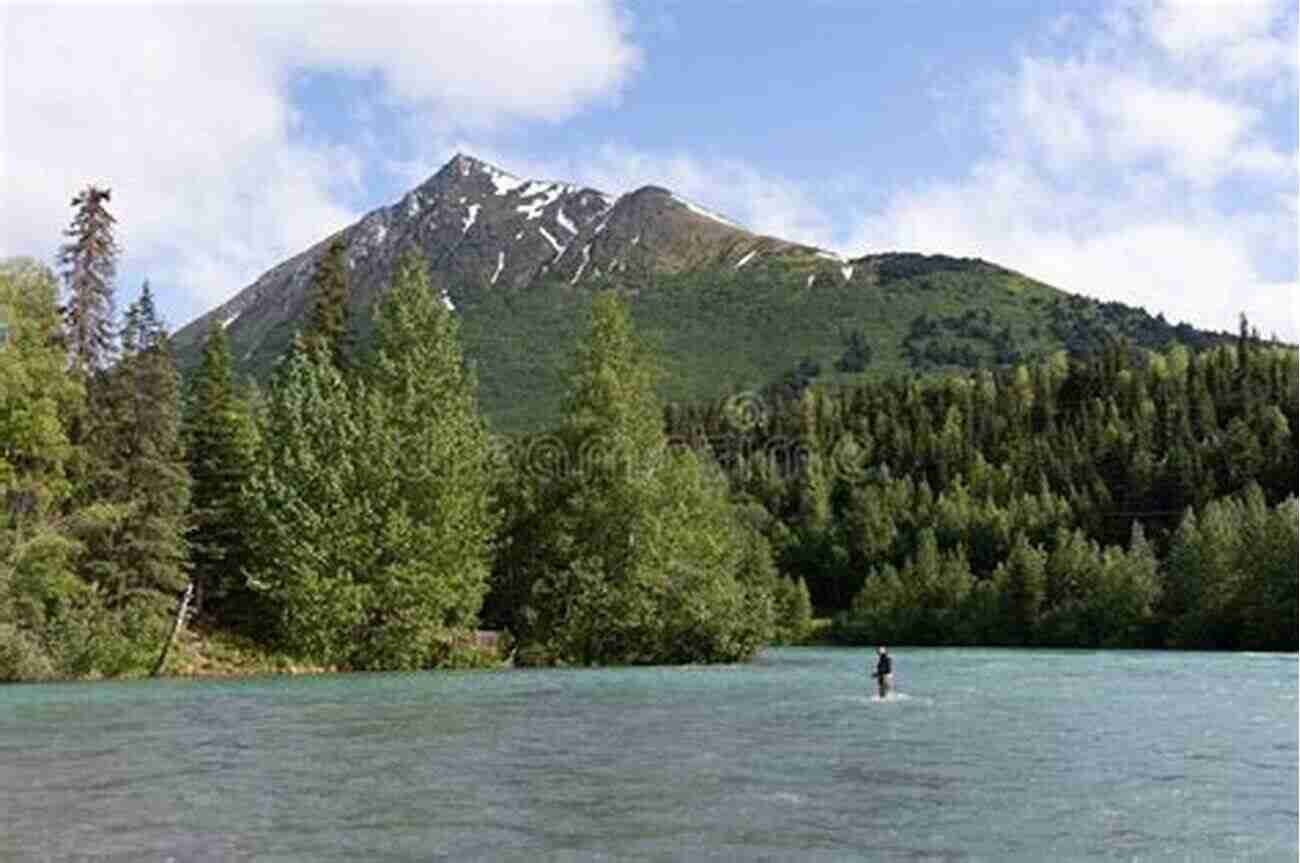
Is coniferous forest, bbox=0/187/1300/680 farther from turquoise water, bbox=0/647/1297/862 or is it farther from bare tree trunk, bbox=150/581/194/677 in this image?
turquoise water, bbox=0/647/1297/862

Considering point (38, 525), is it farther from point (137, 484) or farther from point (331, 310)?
point (331, 310)

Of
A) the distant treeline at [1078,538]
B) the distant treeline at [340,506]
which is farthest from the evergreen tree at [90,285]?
the distant treeline at [1078,538]

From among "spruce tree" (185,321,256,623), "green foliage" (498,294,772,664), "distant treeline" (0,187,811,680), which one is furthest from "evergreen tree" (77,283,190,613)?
"green foliage" (498,294,772,664)

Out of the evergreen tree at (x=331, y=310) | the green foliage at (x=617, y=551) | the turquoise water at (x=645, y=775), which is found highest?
the evergreen tree at (x=331, y=310)

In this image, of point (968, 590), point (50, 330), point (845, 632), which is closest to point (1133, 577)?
Answer: point (968, 590)

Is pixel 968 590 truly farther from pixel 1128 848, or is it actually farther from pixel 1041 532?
pixel 1128 848

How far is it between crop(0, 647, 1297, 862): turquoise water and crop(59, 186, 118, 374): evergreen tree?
23.2m

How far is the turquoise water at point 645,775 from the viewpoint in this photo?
65.3ft

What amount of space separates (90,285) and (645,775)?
52.2m

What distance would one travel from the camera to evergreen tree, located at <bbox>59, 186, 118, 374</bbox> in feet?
227

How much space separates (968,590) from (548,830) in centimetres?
12430

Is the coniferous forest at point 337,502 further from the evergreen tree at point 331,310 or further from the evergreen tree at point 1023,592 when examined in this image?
the evergreen tree at point 1023,592

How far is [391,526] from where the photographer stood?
66.8m

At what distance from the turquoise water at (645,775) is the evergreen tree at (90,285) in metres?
23.2
